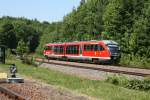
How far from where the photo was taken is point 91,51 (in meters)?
45.9

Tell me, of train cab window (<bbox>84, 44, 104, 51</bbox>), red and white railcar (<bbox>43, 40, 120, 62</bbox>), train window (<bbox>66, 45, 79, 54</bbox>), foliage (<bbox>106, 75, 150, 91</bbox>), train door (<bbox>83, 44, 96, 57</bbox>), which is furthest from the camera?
train window (<bbox>66, 45, 79, 54</bbox>)

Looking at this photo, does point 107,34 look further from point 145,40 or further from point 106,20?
point 145,40

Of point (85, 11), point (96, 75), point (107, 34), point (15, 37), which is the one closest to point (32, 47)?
point (15, 37)

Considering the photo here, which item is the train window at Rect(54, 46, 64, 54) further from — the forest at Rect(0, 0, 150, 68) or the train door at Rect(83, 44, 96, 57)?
the train door at Rect(83, 44, 96, 57)

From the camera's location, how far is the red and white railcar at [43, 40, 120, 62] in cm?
4325

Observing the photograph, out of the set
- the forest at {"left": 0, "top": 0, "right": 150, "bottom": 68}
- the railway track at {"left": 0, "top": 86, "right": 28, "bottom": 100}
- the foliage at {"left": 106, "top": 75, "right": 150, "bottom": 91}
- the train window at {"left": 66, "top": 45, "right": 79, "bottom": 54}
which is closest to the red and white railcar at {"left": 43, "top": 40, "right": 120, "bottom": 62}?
the train window at {"left": 66, "top": 45, "right": 79, "bottom": 54}

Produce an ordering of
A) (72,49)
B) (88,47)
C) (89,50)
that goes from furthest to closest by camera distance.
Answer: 1. (72,49)
2. (88,47)
3. (89,50)

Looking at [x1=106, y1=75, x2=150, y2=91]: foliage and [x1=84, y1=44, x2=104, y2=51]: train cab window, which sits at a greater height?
[x1=84, y1=44, x2=104, y2=51]: train cab window

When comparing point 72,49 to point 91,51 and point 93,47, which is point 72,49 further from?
point 93,47

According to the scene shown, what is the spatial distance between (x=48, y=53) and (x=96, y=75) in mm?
36161

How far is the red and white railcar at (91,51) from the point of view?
142 ft

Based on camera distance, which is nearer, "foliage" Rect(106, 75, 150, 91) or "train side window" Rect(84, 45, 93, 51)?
"foliage" Rect(106, 75, 150, 91)

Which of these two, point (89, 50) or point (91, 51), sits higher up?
point (89, 50)

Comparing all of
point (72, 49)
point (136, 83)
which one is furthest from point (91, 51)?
point (136, 83)
